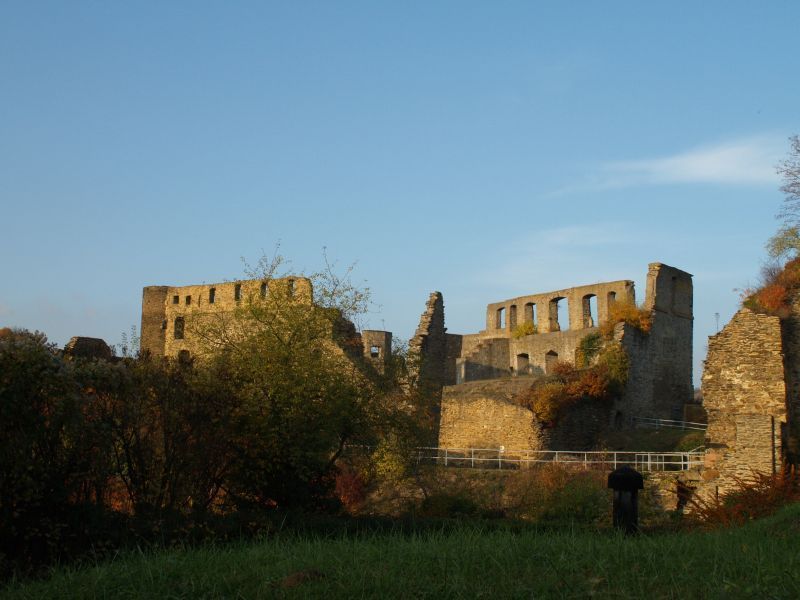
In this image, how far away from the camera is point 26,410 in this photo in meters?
13.0

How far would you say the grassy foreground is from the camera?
8812 millimetres

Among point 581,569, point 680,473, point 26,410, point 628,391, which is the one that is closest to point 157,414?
point 26,410

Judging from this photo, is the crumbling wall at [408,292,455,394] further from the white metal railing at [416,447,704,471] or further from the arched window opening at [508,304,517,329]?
the white metal railing at [416,447,704,471]

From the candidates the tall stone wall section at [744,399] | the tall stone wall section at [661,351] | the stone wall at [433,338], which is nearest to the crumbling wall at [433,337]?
the stone wall at [433,338]

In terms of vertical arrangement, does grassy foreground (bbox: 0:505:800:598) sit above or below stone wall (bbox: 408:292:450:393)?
below

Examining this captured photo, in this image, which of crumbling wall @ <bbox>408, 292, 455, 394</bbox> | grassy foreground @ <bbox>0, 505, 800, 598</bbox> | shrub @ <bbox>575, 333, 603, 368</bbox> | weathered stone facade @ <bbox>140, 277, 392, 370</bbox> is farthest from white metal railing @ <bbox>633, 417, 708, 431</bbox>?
grassy foreground @ <bbox>0, 505, 800, 598</bbox>

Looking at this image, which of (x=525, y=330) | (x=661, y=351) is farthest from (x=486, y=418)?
(x=525, y=330)

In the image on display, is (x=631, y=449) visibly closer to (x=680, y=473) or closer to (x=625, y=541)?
(x=680, y=473)

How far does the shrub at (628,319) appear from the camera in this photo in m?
35.2

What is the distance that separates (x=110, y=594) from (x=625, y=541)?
224 inches

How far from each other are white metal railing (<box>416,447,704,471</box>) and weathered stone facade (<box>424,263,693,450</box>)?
20.8 inches

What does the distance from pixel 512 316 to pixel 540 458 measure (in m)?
13.7

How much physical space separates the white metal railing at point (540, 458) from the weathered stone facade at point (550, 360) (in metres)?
0.53

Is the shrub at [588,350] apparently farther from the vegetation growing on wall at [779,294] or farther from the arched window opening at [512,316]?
the vegetation growing on wall at [779,294]
